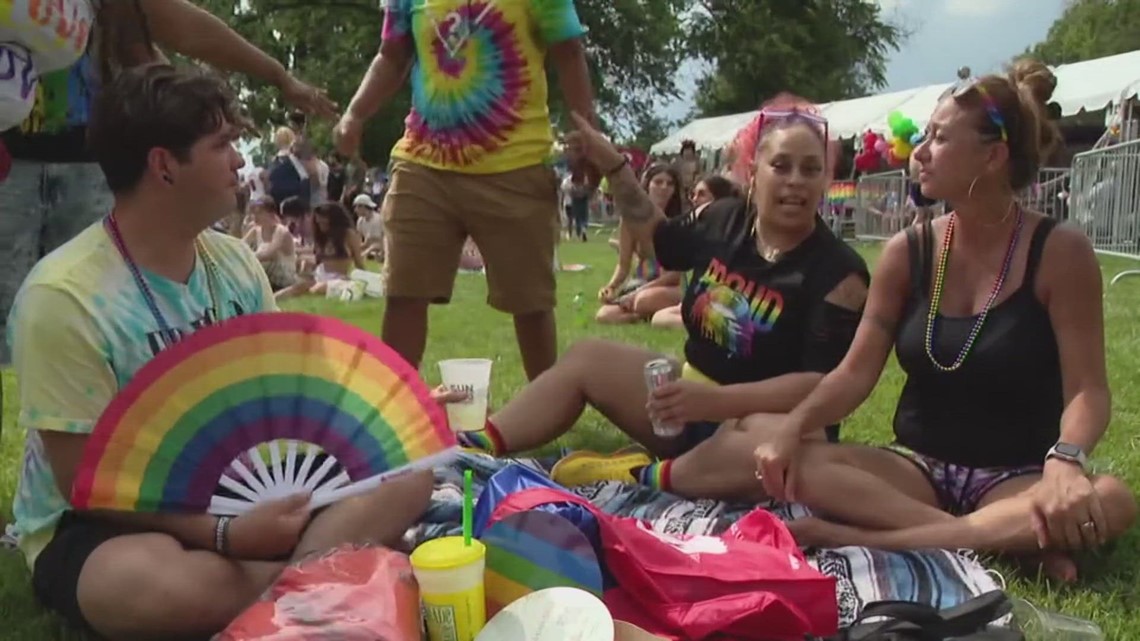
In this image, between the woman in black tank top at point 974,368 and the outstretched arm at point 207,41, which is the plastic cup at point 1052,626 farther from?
the outstretched arm at point 207,41

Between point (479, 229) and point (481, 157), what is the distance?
256 millimetres

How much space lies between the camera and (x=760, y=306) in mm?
2977

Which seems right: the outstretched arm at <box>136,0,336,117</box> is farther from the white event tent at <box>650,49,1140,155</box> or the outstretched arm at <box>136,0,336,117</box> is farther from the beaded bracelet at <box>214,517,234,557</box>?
the white event tent at <box>650,49,1140,155</box>

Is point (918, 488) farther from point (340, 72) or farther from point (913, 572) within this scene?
point (340, 72)

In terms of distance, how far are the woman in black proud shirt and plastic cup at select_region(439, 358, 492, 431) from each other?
84mm

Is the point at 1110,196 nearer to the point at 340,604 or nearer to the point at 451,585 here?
the point at 451,585

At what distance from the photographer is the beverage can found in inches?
114

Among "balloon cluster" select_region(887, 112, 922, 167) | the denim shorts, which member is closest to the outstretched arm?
the denim shorts

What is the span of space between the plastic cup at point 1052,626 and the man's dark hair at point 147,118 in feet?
6.26

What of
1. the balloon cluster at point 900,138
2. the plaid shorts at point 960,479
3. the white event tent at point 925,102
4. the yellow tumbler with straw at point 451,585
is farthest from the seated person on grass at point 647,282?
the yellow tumbler with straw at point 451,585

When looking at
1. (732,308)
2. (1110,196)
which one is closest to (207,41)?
(732,308)

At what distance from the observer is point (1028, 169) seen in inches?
104

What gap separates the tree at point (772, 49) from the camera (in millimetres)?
37406

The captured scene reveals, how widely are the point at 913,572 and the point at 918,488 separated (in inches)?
14.5
